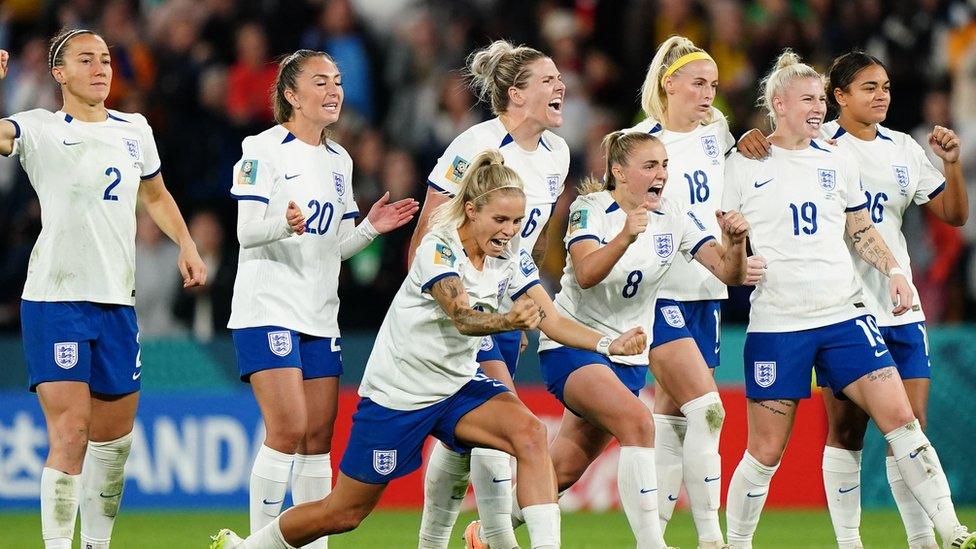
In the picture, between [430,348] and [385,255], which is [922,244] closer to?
[385,255]

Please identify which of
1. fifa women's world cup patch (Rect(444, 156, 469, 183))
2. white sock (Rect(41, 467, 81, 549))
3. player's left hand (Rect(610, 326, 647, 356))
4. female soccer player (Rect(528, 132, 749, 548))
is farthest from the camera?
fifa women's world cup patch (Rect(444, 156, 469, 183))

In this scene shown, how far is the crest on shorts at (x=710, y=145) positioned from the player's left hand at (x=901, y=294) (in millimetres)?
1188

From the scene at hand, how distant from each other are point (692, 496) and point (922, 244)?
6.30 m

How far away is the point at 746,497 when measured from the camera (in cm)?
793

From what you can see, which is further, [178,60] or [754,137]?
[178,60]

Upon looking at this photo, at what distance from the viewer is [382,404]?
6734 mm

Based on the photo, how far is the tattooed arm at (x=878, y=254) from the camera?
7.68 metres

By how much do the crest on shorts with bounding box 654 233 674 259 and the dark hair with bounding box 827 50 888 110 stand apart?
4.80ft

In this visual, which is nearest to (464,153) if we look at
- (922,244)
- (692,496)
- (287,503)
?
(692,496)

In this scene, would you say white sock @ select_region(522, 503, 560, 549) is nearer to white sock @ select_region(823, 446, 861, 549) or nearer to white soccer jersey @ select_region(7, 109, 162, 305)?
white sock @ select_region(823, 446, 861, 549)

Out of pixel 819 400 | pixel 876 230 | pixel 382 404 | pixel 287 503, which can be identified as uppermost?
pixel 876 230

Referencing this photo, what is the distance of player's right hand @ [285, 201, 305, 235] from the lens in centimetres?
714

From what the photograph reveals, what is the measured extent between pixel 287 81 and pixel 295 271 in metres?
1.01

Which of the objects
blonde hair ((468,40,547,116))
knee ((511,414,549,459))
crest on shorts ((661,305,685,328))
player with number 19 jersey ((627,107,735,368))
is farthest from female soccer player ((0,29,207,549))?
player with number 19 jersey ((627,107,735,368))
